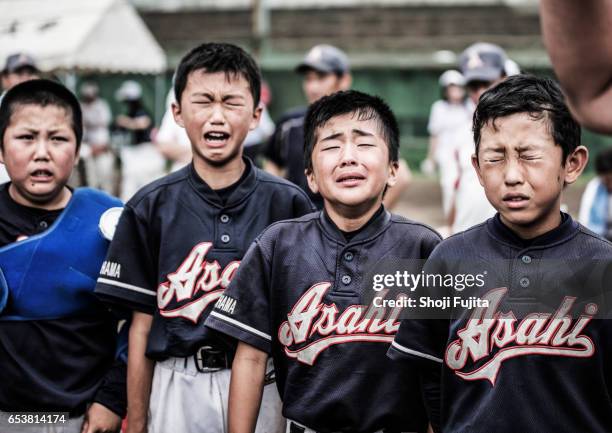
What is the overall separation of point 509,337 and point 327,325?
0.58 m

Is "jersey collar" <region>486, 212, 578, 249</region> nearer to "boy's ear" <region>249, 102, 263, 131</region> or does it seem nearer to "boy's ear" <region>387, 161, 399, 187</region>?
"boy's ear" <region>387, 161, 399, 187</region>

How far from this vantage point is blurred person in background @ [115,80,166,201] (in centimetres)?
1133

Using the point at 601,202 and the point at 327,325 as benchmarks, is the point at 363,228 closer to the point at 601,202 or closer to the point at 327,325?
the point at 327,325

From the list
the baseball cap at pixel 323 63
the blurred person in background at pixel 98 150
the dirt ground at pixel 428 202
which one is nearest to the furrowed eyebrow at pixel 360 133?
the baseball cap at pixel 323 63

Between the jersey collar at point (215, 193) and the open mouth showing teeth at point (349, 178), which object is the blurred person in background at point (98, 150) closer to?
the jersey collar at point (215, 193)

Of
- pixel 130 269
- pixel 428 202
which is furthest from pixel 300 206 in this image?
pixel 428 202

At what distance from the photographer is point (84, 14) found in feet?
34.9

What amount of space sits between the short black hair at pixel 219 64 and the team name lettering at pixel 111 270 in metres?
0.72

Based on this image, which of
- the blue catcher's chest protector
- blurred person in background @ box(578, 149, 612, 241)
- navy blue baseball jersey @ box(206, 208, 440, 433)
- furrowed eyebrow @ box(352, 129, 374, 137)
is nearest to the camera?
navy blue baseball jersey @ box(206, 208, 440, 433)

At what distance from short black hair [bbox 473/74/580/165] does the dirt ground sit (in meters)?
8.81

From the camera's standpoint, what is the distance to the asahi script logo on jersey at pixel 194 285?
2664mm

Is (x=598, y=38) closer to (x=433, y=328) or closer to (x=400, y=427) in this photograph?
(x=433, y=328)

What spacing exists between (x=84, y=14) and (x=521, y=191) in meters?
9.70

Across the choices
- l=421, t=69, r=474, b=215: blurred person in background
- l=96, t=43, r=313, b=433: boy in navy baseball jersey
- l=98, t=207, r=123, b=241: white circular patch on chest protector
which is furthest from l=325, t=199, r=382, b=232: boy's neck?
l=421, t=69, r=474, b=215: blurred person in background
